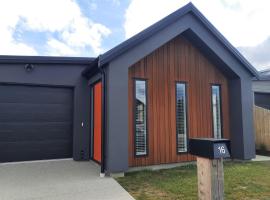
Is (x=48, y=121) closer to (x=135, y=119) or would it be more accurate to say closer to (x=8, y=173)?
(x=8, y=173)

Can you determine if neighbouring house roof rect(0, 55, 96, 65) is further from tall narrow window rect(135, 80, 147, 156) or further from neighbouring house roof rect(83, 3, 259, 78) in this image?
tall narrow window rect(135, 80, 147, 156)

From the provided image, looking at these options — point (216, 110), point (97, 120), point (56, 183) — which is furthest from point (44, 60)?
point (216, 110)

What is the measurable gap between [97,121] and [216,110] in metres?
4.12

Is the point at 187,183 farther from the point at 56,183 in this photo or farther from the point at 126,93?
the point at 56,183

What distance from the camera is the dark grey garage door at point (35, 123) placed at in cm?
798

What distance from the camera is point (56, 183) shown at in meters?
5.48

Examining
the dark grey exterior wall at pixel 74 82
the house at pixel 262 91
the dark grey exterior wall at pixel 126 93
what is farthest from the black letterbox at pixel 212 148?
the house at pixel 262 91

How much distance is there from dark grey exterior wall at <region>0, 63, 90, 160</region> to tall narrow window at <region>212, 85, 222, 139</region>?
4.42 m

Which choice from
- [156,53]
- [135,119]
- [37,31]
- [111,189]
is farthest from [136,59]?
[37,31]

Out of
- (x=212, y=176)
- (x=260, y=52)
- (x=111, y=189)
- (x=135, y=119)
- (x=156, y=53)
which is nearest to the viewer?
(x=212, y=176)

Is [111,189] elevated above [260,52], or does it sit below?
below

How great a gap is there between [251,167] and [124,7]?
8.39 meters

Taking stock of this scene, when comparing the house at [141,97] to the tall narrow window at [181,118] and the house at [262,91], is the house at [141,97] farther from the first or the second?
the house at [262,91]

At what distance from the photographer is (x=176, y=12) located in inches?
291
